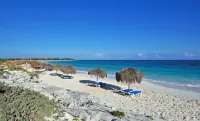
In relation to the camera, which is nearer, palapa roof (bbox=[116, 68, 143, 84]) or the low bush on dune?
the low bush on dune

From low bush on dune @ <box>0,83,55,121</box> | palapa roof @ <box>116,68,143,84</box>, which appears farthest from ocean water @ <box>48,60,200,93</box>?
low bush on dune @ <box>0,83,55,121</box>

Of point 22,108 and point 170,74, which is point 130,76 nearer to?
point 22,108

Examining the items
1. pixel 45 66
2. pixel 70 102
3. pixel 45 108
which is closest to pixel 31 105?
pixel 45 108

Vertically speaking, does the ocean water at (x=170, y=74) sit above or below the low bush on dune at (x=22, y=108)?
below

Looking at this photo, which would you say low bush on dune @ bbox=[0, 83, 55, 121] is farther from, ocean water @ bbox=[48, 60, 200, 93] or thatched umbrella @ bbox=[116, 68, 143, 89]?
ocean water @ bbox=[48, 60, 200, 93]

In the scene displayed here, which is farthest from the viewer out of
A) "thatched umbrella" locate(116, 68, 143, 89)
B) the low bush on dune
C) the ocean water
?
the ocean water

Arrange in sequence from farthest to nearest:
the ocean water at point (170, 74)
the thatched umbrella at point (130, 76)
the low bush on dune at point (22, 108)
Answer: the ocean water at point (170, 74) → the thatched umbrella at point (130, 76) → the low bush on dune at point (22, 108)

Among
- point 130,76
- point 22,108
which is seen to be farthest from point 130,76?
point 22,108

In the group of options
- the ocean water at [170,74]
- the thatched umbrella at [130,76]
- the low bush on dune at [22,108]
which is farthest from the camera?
the ocean water at [170,74]

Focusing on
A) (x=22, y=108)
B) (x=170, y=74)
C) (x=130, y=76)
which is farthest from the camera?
(x=170, y=74)

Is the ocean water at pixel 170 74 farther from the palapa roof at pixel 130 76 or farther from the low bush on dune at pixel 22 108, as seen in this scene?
the low bush on dune at pixel 22 108

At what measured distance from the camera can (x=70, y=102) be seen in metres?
6.28

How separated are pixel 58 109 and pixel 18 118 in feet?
4.09

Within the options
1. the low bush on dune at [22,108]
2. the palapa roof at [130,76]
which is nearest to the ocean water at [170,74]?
the palapa roof at [130,76]
